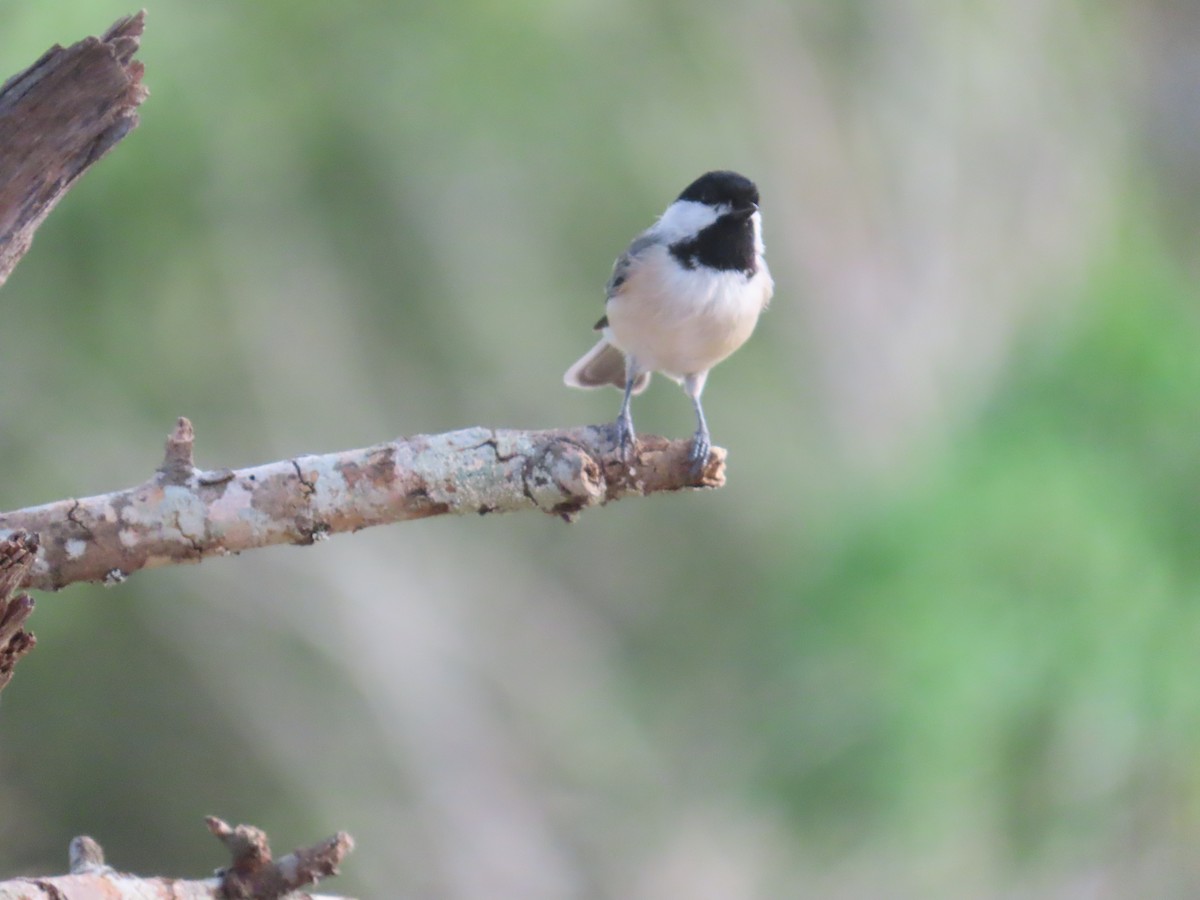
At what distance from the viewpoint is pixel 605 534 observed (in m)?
11.4

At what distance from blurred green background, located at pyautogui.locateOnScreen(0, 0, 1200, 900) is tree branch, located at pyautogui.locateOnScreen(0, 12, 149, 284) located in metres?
4.60

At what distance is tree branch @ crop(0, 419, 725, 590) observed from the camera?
9.33 feet

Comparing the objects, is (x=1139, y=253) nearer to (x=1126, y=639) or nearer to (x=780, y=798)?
(x=1126, y=639)

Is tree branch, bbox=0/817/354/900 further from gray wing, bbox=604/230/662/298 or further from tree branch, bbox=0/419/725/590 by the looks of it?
gray wing, bbox=604/230/662/298

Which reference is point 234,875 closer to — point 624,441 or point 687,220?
point 624,441

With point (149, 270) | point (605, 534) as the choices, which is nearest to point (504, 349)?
point (605, 534)

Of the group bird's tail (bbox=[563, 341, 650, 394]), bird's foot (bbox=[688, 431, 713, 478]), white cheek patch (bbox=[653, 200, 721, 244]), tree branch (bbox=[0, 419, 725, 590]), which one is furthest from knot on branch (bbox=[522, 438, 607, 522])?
bird's tail (bbox=[563, 341, 650, 394])

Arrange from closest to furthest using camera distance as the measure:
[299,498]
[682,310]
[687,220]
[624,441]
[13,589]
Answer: [13,589] < [299,498] < [624,441] < [682,310] < [687,220]

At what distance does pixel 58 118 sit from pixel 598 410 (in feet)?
26.6

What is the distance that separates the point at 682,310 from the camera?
429cm

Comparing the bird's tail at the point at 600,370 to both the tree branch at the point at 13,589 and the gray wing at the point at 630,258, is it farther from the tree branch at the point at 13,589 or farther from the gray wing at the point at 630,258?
the tree branch at the point at 13,589

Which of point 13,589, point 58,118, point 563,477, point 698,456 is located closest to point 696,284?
point 698,456

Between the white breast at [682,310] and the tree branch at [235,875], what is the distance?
2.05m

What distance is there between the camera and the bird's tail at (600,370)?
4949 mm
